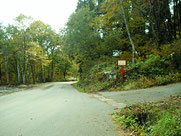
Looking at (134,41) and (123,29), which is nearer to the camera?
(134,41)

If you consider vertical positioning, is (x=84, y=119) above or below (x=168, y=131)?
below

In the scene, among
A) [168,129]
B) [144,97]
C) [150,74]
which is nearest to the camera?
[168,129]

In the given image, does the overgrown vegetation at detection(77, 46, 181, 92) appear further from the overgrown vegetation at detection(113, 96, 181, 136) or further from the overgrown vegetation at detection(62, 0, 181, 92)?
the overgrown vegetation at detection(113, 96, 181, 136)

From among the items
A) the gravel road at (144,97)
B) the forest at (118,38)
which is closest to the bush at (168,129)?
the gravel road at (144,97)

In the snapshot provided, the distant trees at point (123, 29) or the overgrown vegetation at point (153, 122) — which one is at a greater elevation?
the distant trees at point (123, 29)

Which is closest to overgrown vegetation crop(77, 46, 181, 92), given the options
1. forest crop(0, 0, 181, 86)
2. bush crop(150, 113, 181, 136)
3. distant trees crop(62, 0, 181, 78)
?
forest crop(0, 0, 181, 86)

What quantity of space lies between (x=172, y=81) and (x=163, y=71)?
1518mm

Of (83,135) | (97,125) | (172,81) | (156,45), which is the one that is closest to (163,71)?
(172,81)

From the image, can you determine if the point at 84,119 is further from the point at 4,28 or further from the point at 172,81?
the point at 4,28

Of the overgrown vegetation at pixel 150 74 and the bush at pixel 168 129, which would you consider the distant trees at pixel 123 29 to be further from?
the bush at pixel 168 129

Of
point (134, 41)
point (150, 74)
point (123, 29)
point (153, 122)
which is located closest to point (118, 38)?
point (134, 41)

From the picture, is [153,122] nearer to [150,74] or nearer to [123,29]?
[150,74]

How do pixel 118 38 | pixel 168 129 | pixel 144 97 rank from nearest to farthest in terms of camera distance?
1. pixel 168 129
2. pixel 144 97
3. pixel 118 38

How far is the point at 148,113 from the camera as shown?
3.79 metres
